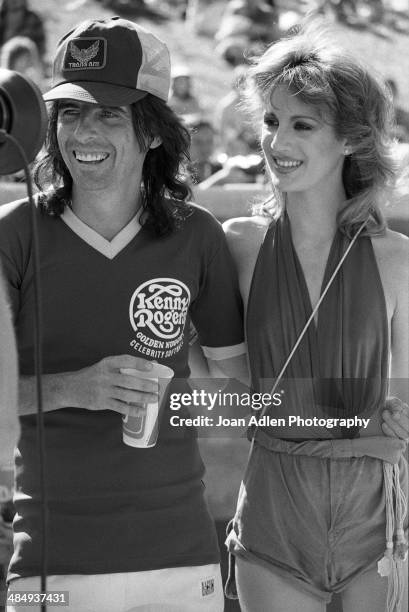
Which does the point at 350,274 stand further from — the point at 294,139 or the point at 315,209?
the point at 294,139

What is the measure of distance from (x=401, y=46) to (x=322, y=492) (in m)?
15.4

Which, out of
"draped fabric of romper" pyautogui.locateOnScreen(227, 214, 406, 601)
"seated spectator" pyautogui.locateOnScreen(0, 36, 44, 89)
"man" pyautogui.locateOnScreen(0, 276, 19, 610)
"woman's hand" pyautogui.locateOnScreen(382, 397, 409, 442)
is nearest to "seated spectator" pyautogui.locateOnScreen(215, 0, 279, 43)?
"seated spectator" pyautogui.locateOnScreen(0, 36, 44, 89)

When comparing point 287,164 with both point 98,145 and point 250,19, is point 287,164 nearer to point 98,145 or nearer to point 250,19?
point 98,145

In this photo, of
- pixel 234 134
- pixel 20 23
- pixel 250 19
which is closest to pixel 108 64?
pixel 234 134

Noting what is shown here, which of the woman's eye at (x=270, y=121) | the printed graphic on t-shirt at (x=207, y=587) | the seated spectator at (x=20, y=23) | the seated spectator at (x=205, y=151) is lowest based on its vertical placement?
the printed graphic on t-shirt at (x=207, y=587)

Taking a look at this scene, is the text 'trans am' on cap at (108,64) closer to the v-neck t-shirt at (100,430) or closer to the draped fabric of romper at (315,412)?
the v-neck t-shirt at (100,430)

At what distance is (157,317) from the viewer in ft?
7.61

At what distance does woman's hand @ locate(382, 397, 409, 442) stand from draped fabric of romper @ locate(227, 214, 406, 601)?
2 cm

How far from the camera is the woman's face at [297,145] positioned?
2574 millimetres

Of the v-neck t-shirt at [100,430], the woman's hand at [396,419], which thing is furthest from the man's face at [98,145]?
the woman's hand at [396,419]

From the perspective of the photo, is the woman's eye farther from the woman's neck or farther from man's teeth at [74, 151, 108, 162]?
man's teeth at [74, 151, 108, 162]

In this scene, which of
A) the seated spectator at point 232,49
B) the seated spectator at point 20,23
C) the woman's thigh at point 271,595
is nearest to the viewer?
the woman's thigh at point 271,595

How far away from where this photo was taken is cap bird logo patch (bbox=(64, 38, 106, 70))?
2.38 meters

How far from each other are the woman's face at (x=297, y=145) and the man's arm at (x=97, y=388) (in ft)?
2.44
